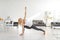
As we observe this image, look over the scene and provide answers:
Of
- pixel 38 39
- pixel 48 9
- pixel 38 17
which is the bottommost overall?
pixel 38 39

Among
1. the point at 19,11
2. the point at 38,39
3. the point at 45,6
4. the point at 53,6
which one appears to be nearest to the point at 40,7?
the point at 45,6

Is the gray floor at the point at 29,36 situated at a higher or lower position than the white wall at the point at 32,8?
lower

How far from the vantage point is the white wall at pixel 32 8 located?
3.21 metres

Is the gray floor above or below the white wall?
below

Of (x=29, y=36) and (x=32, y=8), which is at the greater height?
(x=32, y=8)

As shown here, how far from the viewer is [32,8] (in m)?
3.23

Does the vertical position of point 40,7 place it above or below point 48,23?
above

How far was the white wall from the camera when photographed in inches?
126

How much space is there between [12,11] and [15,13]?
0.09 meters

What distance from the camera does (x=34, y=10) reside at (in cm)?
323

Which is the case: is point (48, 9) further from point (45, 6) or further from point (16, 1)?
point (16, 1)

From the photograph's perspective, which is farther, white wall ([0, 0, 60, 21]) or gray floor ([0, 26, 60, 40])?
white wall ([0, 0, 60, 21])

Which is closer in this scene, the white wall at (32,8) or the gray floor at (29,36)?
the gray floor at (29,36)

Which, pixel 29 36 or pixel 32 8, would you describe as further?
pixel 32 8
